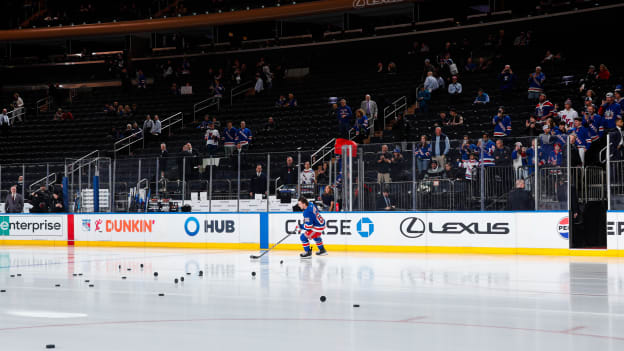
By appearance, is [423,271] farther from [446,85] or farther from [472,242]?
[446,85]

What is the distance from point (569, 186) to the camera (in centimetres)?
1939

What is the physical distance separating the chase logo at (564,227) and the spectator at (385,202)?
440 cm

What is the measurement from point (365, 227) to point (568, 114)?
6.64 metres

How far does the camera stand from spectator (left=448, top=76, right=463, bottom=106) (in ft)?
91.2

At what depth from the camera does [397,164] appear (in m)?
20.8

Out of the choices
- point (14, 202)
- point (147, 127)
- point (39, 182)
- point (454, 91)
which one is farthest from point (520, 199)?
point (147, 127)

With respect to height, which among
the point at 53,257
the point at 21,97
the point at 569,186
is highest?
the point at 21,97

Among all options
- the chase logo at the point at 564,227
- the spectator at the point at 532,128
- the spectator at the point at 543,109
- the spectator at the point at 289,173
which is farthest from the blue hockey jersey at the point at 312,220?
the spectator at the point at 543,109

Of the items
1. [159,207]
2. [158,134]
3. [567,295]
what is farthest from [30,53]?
[567,295]

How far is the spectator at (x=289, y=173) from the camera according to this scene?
2250 centimetres

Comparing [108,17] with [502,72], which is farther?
[108,17]

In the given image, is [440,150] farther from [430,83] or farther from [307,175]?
[430,83]

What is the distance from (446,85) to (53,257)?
51.8 feet

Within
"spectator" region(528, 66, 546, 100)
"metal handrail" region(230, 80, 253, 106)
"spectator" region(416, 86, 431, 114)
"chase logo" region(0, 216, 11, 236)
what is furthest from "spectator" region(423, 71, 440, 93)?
"chase logo" region(0, 216, 11, 236)
